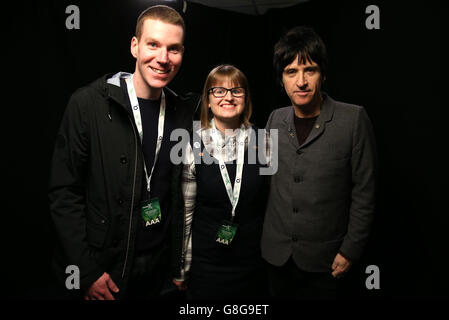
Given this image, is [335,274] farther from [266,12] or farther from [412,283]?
[266,12]

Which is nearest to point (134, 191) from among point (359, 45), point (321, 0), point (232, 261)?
point (232, 261)

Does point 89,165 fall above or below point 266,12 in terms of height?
below

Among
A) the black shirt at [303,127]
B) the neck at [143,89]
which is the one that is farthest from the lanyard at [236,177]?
the neck at [143,89]

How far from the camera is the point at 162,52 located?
1.64 meters

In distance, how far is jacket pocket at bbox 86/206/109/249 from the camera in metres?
1.61

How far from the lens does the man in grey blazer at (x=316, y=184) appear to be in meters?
1.71

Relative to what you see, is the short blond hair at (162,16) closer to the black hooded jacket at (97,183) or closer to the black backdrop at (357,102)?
the black hooded jacket at (97,183)

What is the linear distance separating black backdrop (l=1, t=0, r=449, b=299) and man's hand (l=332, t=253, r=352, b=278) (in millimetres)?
1117

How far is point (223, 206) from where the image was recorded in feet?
6.05

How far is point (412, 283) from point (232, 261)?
1.65 metres

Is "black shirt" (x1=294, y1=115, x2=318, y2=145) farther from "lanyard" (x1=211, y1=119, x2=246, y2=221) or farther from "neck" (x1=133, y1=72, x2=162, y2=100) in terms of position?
"neck" (x1=133, y1=72, x2=162, y2=100)

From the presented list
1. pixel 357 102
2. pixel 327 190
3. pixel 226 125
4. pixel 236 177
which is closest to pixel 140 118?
pixel 226 125

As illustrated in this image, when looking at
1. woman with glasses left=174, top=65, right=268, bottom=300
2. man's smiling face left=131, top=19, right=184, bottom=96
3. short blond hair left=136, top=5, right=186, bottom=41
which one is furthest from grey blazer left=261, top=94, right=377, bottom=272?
short blond hair left=136, top=5, right=186, bottom=41

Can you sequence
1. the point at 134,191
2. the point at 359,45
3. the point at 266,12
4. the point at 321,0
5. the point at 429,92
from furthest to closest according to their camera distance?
the point at 266,12
the point at 321,0
the point at 359,45
the point at 429,92
the point at 134,191
